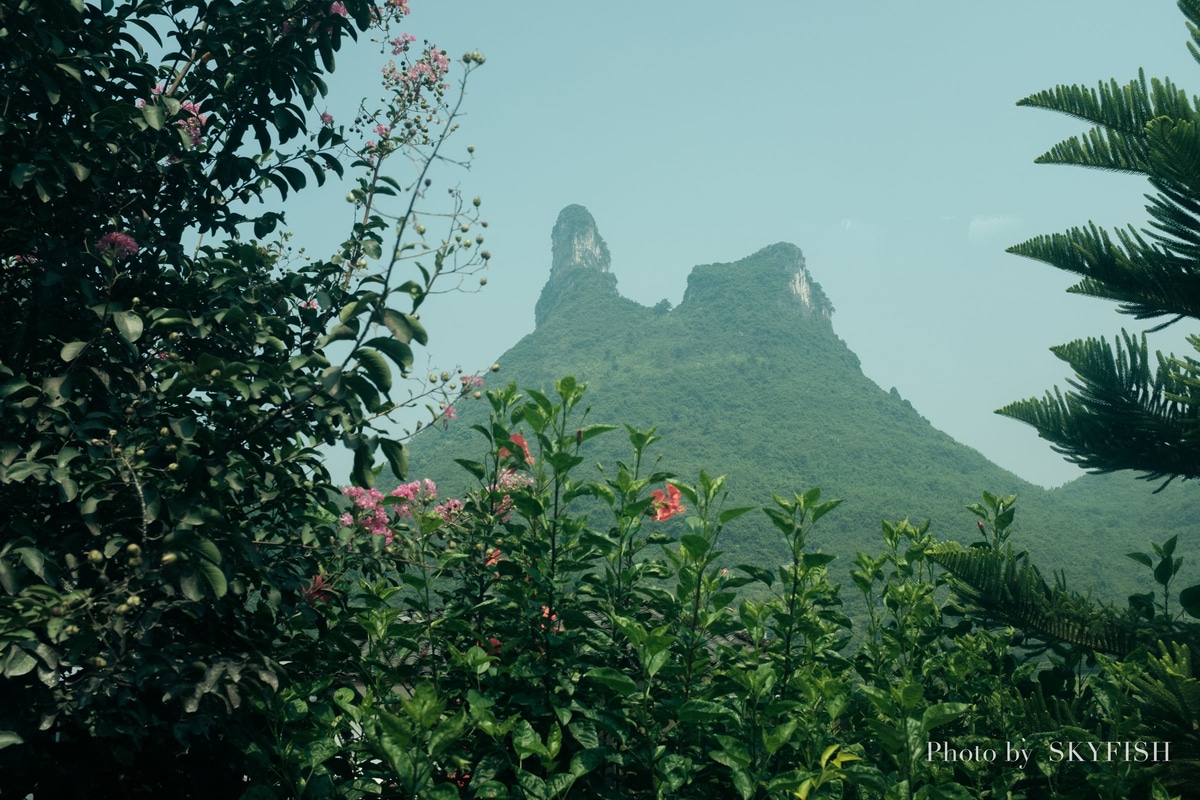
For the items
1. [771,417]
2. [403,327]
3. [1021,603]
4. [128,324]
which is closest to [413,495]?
[128,324]

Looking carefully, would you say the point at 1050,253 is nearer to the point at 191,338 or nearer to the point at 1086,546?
the point at 191,338

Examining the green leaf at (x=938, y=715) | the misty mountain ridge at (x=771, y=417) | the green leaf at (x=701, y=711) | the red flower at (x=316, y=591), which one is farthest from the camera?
the misty mountain ridge at (x=771, y=417)

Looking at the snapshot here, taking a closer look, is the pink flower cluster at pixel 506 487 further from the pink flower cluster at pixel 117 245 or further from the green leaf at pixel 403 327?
the pink flower cluster at pixel 117 245

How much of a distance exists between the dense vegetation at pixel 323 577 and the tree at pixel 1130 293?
47.1 inches

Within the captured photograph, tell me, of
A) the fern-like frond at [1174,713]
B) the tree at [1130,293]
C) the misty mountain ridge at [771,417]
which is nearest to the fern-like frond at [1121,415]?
the tree at [1130,293]

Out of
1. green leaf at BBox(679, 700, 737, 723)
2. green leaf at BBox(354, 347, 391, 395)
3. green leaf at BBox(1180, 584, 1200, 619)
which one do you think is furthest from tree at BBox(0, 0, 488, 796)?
green leaf at BBox(1180, 584, 1200, 619)

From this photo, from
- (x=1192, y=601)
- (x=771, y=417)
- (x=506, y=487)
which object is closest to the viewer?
(x=506, y=487)

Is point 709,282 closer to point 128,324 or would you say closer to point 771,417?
point 771,417

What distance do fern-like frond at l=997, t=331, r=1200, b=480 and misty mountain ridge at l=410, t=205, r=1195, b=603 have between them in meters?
42.4

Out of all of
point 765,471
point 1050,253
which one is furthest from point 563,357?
point 1050,253

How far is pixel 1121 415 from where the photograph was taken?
12.1 feet

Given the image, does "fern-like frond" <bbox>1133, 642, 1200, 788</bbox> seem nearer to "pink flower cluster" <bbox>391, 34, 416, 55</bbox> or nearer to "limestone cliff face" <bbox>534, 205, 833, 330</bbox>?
"pink flower cluster" <bbox>391, 34, 416, 55</bbox>

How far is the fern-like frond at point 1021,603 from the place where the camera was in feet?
9.20

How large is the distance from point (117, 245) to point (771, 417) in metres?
98.5
